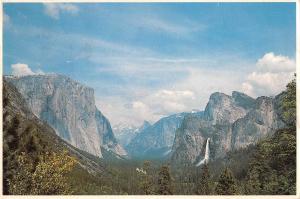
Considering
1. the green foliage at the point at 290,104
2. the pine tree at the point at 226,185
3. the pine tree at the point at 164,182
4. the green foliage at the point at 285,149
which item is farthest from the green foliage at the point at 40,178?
the pine tree at the point at 164,182

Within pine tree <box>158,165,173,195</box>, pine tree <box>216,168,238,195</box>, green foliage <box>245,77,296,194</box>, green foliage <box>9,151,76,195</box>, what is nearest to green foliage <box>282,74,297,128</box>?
green foliage <box>245,77,296,194</box>

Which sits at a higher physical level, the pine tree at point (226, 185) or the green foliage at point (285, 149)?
the green foliage at point (285, 149)

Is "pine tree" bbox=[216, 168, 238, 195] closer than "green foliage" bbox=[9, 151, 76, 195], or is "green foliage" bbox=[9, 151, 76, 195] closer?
"green foliage" bbox=[9, 151, 76, 195]

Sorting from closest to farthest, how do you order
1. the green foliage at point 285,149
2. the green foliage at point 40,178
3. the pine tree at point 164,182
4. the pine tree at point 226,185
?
the green foliage at point 40,178
the green foliage at point 285,149
the pine tree at point 226,185
the pine tree at point 164,182

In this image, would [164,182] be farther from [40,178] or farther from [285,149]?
[40,178]

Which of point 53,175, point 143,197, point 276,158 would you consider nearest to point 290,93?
point 276,158

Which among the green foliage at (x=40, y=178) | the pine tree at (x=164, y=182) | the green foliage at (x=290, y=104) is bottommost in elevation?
the pine tree at (x=164, y=182)

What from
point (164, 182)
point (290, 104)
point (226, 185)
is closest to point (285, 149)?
point (290, 104)

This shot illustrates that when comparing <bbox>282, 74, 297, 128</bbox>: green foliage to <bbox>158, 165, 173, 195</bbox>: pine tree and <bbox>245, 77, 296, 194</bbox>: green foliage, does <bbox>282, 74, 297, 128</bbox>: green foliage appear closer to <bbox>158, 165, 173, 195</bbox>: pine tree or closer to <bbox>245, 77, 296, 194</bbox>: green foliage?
<bbox>245, 77, 296, 194</bbox>: green foliage

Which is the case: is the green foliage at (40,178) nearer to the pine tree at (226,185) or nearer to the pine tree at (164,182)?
the pine tree at (226,185)
